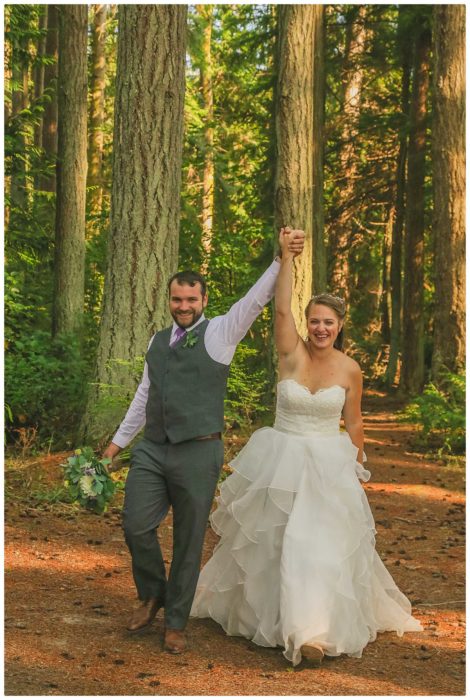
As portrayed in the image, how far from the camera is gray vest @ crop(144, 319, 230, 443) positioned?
571 centimetres

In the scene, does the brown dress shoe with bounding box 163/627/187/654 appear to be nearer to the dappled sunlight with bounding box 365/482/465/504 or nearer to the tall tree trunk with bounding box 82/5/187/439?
the tall tree trunk with bounding box 82/5/187/439

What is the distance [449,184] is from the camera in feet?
50.6

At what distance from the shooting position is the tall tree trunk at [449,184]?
50.1 feet

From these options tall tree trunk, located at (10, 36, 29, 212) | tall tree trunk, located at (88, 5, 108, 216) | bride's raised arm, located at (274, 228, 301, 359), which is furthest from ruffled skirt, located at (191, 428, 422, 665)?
tall tree trunk, located at (88, 5, 108, 216)

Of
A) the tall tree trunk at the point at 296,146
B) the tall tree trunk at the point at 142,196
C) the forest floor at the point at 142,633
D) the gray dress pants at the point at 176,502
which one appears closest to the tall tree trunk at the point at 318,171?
the tall tree trunk at the point at 296,146

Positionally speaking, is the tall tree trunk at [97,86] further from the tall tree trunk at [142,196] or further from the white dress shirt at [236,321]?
the white dress shirt at [236,321]

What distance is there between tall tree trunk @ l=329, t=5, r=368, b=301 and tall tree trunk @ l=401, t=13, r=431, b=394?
7.12 ft

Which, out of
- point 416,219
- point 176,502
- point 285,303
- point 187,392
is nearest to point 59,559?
point 176,502

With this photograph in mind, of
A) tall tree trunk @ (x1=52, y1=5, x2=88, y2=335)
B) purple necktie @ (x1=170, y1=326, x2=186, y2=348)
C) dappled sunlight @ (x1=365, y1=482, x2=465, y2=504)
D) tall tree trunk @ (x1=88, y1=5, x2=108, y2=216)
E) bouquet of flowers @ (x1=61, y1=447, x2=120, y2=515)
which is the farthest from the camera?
tall tree trunk @ (x1=88, y1=5, x2=108, y2=216)

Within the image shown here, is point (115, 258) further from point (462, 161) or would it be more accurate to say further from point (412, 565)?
point (462, 161)

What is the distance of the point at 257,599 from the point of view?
603 centimetres

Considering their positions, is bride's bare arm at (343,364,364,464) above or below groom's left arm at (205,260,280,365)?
below

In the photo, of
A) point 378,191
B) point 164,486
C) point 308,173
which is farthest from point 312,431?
point 378,191

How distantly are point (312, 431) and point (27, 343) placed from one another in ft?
25.5
